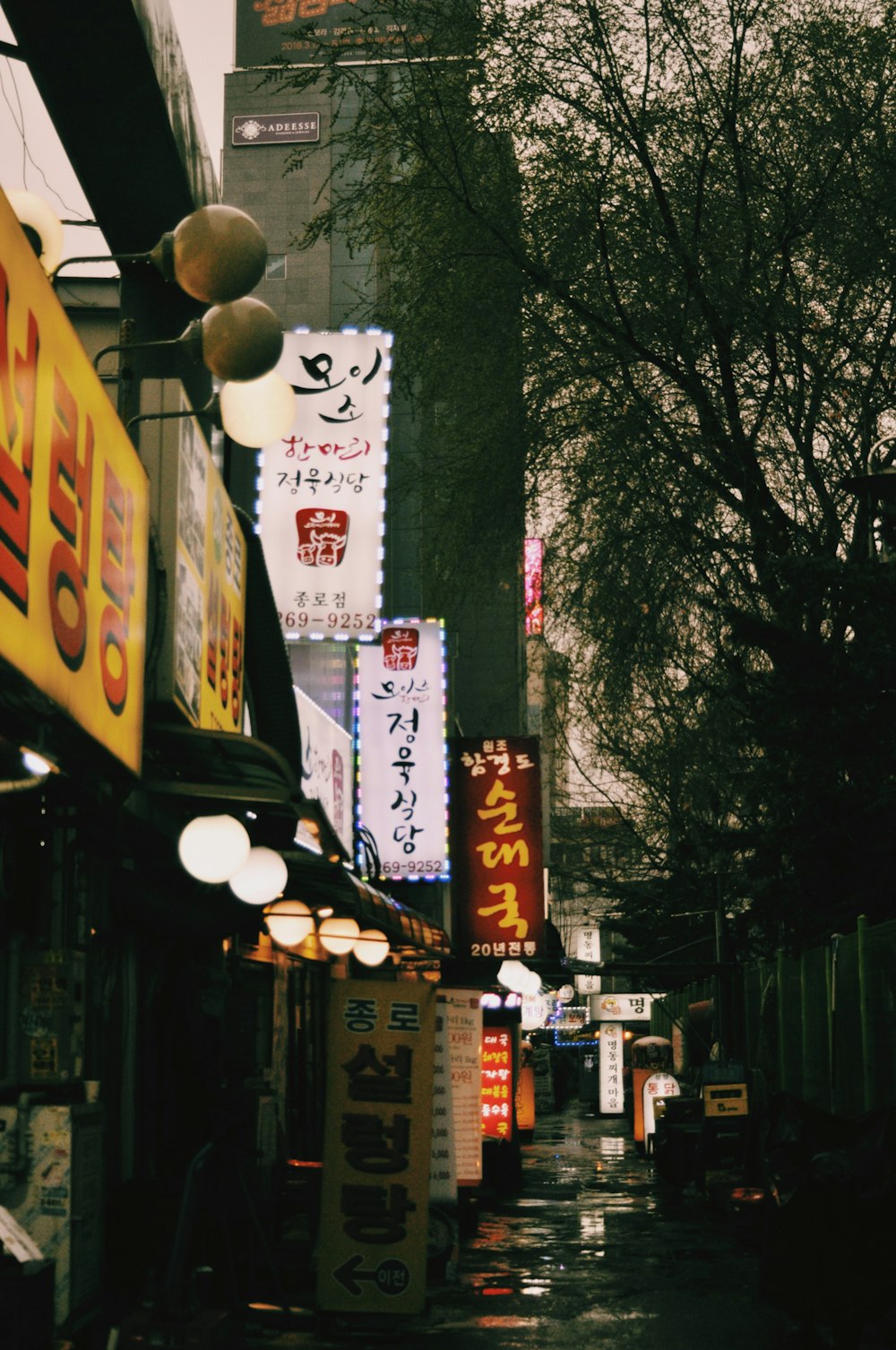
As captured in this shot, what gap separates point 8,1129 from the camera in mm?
7770

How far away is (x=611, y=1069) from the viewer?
166 ft

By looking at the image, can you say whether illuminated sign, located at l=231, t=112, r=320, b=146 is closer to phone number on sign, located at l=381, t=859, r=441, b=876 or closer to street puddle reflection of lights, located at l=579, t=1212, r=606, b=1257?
phone number on sign, located at l=381, t=859, r=441, b=876

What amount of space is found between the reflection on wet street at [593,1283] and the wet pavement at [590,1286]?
0.5 inches

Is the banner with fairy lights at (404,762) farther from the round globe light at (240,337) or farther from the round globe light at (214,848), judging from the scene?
the round globe light at (240,337)

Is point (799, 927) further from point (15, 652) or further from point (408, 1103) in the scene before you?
point (15, 652)

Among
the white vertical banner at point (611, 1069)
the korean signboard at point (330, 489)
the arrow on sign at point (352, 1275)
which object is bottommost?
the white vertical banner at point (611, 1069)

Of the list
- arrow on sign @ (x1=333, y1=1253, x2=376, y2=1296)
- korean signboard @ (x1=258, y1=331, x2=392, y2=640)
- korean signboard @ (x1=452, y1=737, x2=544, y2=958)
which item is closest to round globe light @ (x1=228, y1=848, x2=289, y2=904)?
arrow on sign @ (x1=333, y1=1253, x2=376, y2=1296)

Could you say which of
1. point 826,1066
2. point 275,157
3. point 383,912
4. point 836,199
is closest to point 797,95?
point 836,199

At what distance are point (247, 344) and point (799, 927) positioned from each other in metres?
11.4

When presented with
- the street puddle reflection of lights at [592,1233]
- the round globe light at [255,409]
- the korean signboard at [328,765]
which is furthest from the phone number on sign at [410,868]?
the round globe light at [255,409]

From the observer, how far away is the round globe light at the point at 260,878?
10.4 m

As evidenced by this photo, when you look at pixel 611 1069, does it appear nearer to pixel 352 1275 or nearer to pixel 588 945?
pixel 588 945

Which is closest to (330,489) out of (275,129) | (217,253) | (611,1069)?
(217,253)

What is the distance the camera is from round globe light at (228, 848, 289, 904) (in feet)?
34.0
